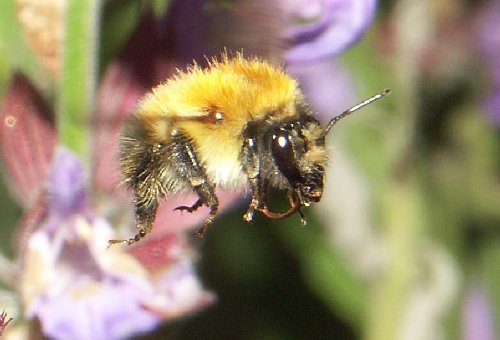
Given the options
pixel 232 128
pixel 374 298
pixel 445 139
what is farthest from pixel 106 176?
pixel 445 139

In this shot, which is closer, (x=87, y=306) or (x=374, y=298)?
(x=87, y=306)

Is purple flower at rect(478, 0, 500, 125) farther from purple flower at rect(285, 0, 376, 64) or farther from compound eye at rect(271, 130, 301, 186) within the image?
compound eye at rect(271, 130, 301, 186)

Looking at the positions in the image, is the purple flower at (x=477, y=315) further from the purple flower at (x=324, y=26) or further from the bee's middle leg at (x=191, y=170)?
the bee's middle leg at (x=191, y=170)

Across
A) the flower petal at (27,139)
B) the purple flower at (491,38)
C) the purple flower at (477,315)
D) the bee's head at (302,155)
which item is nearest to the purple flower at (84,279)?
the flower petal at (27,139)

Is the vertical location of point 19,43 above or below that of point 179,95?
above

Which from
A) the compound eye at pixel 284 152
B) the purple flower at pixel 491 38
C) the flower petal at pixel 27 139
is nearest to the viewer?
the compound eye at pixel 284 152

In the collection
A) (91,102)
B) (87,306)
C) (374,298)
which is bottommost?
(374,298)

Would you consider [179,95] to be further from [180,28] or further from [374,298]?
[374,298]
